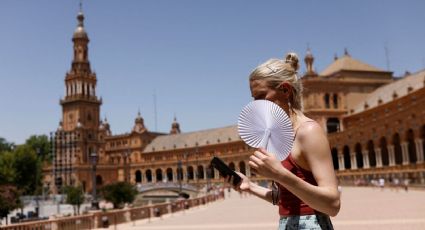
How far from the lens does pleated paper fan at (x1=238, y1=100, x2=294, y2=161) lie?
2346 millimetres

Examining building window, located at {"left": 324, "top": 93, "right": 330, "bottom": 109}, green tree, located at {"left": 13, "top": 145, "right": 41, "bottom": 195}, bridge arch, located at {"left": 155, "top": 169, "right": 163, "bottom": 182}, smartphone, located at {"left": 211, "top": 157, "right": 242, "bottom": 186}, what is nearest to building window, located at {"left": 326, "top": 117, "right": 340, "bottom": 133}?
building window, located at {"left": 324, "top": 93, "right": 330, "bottom": 109}

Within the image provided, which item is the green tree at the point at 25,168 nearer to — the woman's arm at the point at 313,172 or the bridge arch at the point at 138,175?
the bridge arch at the point at 138,175

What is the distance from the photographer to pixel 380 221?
1595 centimetres

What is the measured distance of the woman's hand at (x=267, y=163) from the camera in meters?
2.24

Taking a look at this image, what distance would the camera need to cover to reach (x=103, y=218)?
21.3 meters

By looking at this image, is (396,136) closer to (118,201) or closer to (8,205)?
(118,201)

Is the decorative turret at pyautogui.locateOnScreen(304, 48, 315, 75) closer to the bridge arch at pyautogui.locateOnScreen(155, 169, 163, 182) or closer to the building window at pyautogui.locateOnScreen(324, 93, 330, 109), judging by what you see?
the building window at pyautogui.locateOnScreen(324, 93, 330, 109)

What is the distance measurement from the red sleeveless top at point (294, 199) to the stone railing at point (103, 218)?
45.3 feet

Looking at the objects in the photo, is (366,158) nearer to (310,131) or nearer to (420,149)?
(420,149)

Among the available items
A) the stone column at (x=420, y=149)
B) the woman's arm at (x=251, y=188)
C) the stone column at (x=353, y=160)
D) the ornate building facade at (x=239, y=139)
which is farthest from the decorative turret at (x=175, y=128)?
the woman's arm at (x=251, y=188)

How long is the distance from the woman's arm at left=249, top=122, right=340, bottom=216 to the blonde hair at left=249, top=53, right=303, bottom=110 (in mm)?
264

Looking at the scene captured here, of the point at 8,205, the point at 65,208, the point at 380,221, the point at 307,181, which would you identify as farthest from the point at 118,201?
the point at 307,181

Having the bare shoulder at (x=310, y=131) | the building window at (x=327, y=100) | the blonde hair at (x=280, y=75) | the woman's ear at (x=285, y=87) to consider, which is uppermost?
the building window at (x=327, y=100)

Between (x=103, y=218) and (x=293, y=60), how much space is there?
19.8 m
